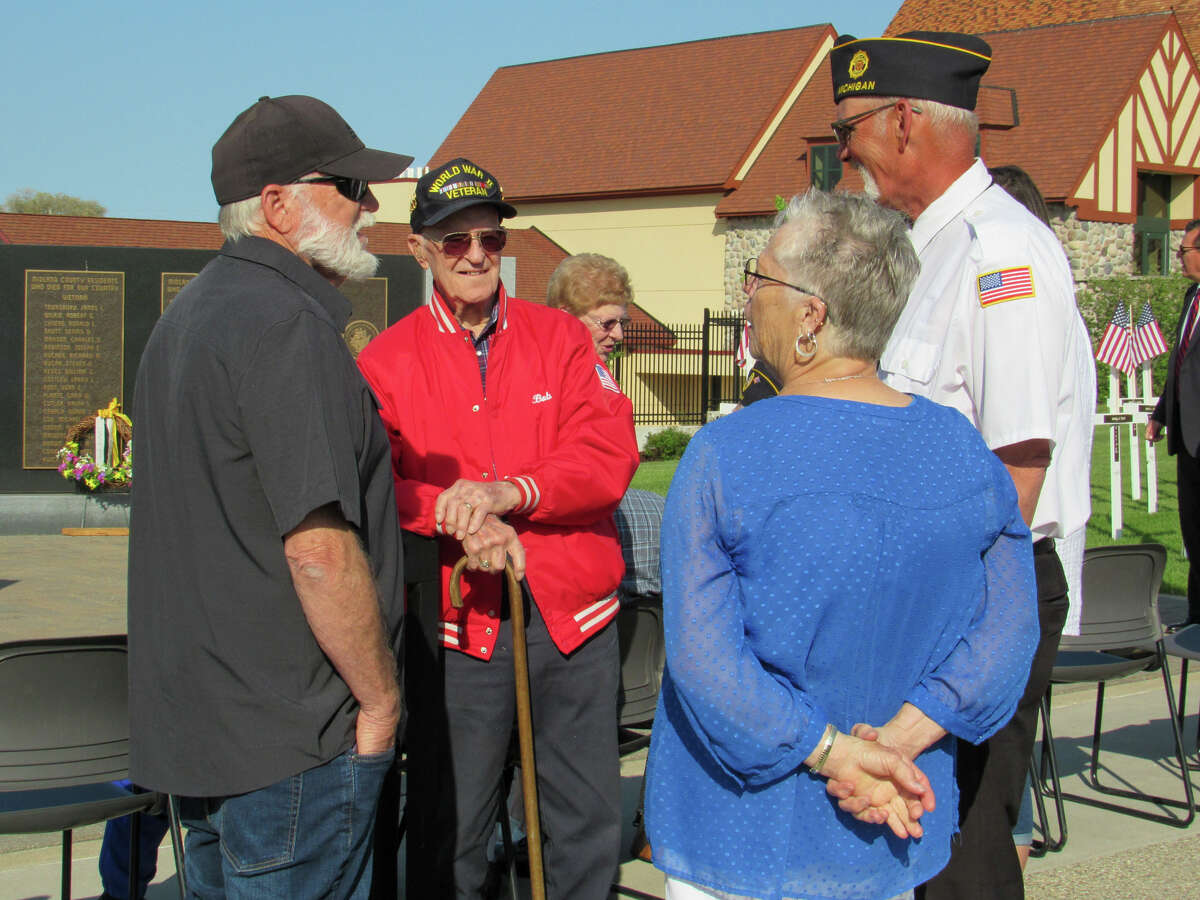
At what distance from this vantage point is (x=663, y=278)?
3775 centimetres

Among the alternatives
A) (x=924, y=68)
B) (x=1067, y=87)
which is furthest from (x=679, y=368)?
(x=924, y=68)

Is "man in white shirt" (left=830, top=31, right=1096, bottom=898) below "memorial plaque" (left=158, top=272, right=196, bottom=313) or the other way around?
below

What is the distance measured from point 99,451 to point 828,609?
11190 millimetres

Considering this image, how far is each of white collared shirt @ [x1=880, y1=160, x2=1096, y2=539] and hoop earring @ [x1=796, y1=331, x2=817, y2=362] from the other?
0.66 meters

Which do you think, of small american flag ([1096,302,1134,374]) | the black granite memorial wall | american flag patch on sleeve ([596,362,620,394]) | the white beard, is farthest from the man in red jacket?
small american flag ([1096,302,1134,374])

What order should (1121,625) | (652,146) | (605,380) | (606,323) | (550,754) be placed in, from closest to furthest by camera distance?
(550,754)
(605,380)
(606,323)
(1121,625)
(652,146)

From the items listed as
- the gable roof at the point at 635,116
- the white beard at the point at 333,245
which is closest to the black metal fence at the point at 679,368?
the gable roof at the point at 635,116

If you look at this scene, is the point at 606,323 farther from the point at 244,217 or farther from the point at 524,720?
the point at 244,217

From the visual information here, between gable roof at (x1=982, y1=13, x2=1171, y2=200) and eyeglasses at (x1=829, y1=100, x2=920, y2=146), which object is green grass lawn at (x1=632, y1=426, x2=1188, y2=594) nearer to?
eyeglasses at (x1=829, y1=100, x2=920, y2=146)

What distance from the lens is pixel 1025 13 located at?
38.5 meters

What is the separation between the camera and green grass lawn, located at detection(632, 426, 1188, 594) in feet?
32.8

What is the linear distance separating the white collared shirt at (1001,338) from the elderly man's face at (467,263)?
3.57 ft

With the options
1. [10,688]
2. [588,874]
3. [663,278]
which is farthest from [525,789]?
[663,278]

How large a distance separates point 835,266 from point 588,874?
1878mm
